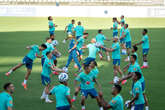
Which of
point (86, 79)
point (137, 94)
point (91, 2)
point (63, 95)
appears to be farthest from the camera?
point (91, 2)

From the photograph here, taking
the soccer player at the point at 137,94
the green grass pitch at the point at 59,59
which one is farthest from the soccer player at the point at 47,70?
the soccer player at the point at 137,94

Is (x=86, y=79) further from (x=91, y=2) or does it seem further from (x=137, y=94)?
(x=91, y=2)

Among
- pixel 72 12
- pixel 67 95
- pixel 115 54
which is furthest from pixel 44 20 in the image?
pixel 67 95

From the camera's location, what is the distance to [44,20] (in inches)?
1608

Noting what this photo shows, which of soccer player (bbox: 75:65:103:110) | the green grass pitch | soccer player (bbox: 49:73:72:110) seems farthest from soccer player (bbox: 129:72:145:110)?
the green grass pitch

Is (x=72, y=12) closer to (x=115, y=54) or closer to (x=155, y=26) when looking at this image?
(x=155, y=26)

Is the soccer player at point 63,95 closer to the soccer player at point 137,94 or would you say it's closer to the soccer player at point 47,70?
the soccer player at point 137,94

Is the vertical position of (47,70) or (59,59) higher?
(47,70)

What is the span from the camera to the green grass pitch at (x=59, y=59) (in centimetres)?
1337

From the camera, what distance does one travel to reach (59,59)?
20.4 meters

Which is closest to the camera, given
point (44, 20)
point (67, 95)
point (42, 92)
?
point (67, 95)

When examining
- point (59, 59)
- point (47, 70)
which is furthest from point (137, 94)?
point (59, 59)

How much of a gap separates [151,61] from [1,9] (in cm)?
2904

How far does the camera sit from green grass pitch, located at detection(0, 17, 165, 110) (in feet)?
43.9
